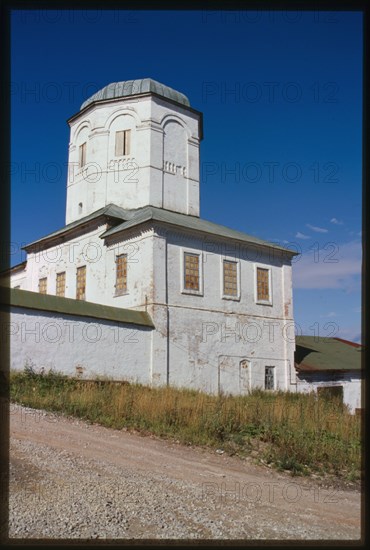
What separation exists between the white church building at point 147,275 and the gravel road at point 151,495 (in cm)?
611

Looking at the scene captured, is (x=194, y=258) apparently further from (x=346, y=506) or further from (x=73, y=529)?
(x=73, y=529)

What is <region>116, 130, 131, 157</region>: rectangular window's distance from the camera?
2247 cm

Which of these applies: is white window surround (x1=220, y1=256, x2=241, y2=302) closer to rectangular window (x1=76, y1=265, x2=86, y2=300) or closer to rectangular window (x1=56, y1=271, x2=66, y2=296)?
rectangular window (x1=76, y1=265, x2=86, y2=300)

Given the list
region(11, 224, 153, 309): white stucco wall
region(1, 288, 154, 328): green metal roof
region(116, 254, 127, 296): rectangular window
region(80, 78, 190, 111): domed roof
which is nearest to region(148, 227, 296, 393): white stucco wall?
region(11, 224, 153, 309): white stucco wall

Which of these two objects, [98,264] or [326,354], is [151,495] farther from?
[326,354]

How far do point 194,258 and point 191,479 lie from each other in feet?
42.0

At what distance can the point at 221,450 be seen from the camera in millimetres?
9703

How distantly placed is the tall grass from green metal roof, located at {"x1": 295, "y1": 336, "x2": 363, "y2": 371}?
10.0 m

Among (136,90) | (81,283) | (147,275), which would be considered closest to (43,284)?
(81,283)

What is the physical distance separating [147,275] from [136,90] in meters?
9.44

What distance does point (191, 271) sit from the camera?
63.6 feet
